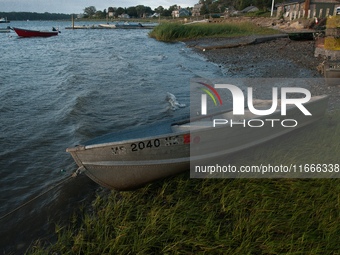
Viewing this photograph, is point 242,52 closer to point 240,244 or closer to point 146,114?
point 146,114

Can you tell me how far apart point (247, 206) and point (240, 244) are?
80 cm

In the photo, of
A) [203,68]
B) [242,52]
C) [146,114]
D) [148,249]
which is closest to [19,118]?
[146,114]

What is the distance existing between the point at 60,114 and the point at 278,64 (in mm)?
12271

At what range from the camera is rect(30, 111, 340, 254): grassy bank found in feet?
9.65

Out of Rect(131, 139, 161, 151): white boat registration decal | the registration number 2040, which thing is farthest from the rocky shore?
Rect(131, 139, 161, 151): white boat registration decal

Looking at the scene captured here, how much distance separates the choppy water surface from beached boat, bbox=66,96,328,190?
985 mm

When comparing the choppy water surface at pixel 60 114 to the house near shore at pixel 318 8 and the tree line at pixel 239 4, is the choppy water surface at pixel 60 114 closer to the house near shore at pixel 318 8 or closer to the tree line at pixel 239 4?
the house near shore at pixel 318 8

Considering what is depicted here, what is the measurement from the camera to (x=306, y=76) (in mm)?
Result: 11117

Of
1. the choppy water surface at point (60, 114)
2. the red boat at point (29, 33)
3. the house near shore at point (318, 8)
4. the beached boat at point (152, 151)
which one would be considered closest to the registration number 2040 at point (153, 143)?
the beached boat at point (152, 151)

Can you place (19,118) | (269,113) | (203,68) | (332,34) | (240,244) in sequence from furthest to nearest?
(203,68), (332,34), (19,118), (269,113), (240,244)

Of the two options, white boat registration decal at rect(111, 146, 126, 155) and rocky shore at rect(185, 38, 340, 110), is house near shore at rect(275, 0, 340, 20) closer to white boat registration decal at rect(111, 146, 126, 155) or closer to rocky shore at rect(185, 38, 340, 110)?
rocky shore at rect(185, 38, 340, 110)

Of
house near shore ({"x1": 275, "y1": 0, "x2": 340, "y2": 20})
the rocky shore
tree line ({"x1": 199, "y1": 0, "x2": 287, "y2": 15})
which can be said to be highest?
tree line ({"x1": 199, "y1": 0, "x2": 287, "y2": 15})

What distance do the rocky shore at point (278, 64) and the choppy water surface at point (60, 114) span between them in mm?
1418

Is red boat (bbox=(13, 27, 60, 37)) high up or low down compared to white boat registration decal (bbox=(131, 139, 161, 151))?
up
